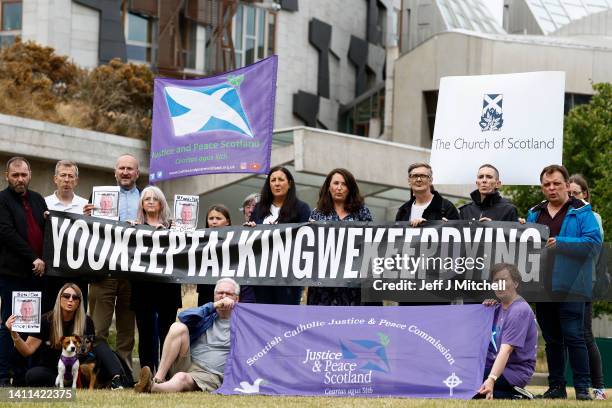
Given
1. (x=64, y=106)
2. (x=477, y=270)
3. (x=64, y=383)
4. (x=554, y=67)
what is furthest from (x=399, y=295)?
(x=554, y=67)

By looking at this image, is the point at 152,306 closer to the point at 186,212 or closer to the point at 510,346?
the point at 186,212

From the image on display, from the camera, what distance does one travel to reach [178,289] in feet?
43.0

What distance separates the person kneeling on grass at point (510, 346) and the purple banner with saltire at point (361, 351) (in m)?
0.13

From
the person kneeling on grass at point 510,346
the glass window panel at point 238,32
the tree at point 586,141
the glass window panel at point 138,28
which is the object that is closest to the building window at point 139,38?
the glass window panel at point 138,28

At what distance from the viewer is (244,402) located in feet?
35.1

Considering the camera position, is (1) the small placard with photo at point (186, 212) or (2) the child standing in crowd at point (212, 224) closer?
(1) the small placard with photo at point (186, 212)

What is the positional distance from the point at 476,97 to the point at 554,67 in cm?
3728

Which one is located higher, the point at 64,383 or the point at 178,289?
the point at 178,289

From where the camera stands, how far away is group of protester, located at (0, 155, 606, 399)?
11555 millimetres

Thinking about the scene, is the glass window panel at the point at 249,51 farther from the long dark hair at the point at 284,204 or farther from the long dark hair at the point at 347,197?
the long dark hair at the point at 347,197

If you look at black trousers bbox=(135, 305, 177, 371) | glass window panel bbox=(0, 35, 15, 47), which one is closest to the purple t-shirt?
black trousers bbox=(135, 305, 177, 371)

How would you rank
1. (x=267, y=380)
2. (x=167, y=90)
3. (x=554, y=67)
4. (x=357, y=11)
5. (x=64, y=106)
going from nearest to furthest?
(x=267, y=380), (x=167, y=90), (x=64, y=106), (x=554, y=67), (x=357, y=11)

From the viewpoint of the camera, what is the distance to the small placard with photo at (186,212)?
1274 cm

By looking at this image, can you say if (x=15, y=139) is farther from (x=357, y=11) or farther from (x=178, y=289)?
(x=357, y=11)
